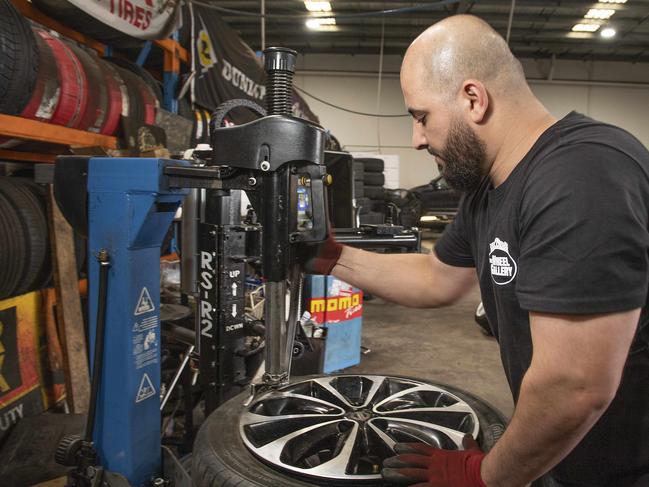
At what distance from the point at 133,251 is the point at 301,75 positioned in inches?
477

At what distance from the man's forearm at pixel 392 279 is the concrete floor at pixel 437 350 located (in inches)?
75.5

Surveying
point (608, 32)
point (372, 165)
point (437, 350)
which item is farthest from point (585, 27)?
point (437, 350)

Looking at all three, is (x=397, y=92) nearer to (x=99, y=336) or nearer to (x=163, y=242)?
(x=163, y=242)

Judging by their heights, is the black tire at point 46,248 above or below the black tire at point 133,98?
below

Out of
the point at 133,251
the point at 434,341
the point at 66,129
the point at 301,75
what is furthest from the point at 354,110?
the point at 133,251

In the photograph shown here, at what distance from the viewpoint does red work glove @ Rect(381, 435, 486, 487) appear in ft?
3.10

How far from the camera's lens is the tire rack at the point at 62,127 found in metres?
2.35

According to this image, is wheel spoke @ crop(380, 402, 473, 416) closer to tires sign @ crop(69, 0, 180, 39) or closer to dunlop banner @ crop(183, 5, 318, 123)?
tires sign @ crop(69, 0, 180, 39)

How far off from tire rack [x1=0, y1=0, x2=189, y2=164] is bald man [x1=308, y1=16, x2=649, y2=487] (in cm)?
175

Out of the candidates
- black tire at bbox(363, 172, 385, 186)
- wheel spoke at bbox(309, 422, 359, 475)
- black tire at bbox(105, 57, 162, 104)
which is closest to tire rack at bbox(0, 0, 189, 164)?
black tire at bbox(105, 57, 162, 104)

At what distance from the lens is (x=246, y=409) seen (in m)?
1.32

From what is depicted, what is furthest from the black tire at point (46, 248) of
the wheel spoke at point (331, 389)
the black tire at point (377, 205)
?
the black tire at point (377, 205)

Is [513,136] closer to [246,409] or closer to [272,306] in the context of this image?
[272,306]

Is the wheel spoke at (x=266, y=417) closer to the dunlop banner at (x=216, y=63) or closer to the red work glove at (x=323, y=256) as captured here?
the red work glove at (x=323, y=256)
